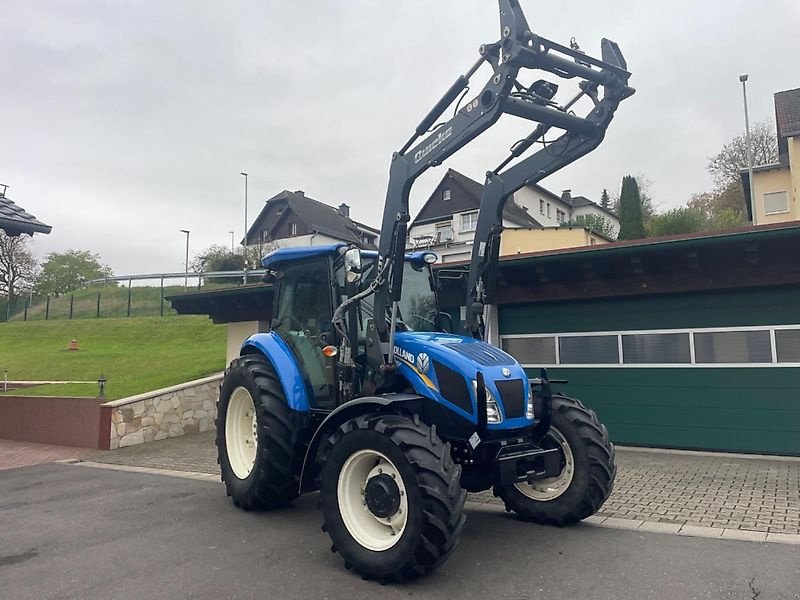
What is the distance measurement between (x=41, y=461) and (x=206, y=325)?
16.4 m

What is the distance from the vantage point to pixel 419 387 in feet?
15.6

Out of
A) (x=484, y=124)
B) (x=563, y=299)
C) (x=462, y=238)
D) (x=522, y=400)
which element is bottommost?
(x=522, y=400)

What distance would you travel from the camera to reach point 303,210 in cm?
5125

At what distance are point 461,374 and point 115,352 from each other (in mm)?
20261

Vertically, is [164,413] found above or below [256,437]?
below

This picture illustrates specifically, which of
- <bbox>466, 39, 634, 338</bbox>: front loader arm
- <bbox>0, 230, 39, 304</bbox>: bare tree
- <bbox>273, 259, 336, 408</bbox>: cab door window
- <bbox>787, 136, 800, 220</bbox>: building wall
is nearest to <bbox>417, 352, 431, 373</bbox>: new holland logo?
<bbox>273, 259, 336, 408</bbox>: cab door window

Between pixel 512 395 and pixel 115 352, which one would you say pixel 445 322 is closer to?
pixel 512 395

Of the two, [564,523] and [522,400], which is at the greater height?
[522,400]

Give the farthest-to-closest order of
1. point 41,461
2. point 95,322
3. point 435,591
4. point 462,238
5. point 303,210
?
point 303,210
point 462,238
point 95,322
point 41,461
point 435,591

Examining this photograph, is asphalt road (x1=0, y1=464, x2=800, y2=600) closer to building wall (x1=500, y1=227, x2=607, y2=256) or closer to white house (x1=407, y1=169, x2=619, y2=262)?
building wall (x1=500, y1=227, x2=607, y2=256)

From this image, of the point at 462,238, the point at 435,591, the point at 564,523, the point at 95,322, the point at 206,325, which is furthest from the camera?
the point at 462,238

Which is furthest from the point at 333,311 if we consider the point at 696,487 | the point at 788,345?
the point at 788,345

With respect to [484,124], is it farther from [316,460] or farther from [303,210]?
[303,210]

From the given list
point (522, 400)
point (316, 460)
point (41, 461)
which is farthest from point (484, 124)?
point (41, 461)
